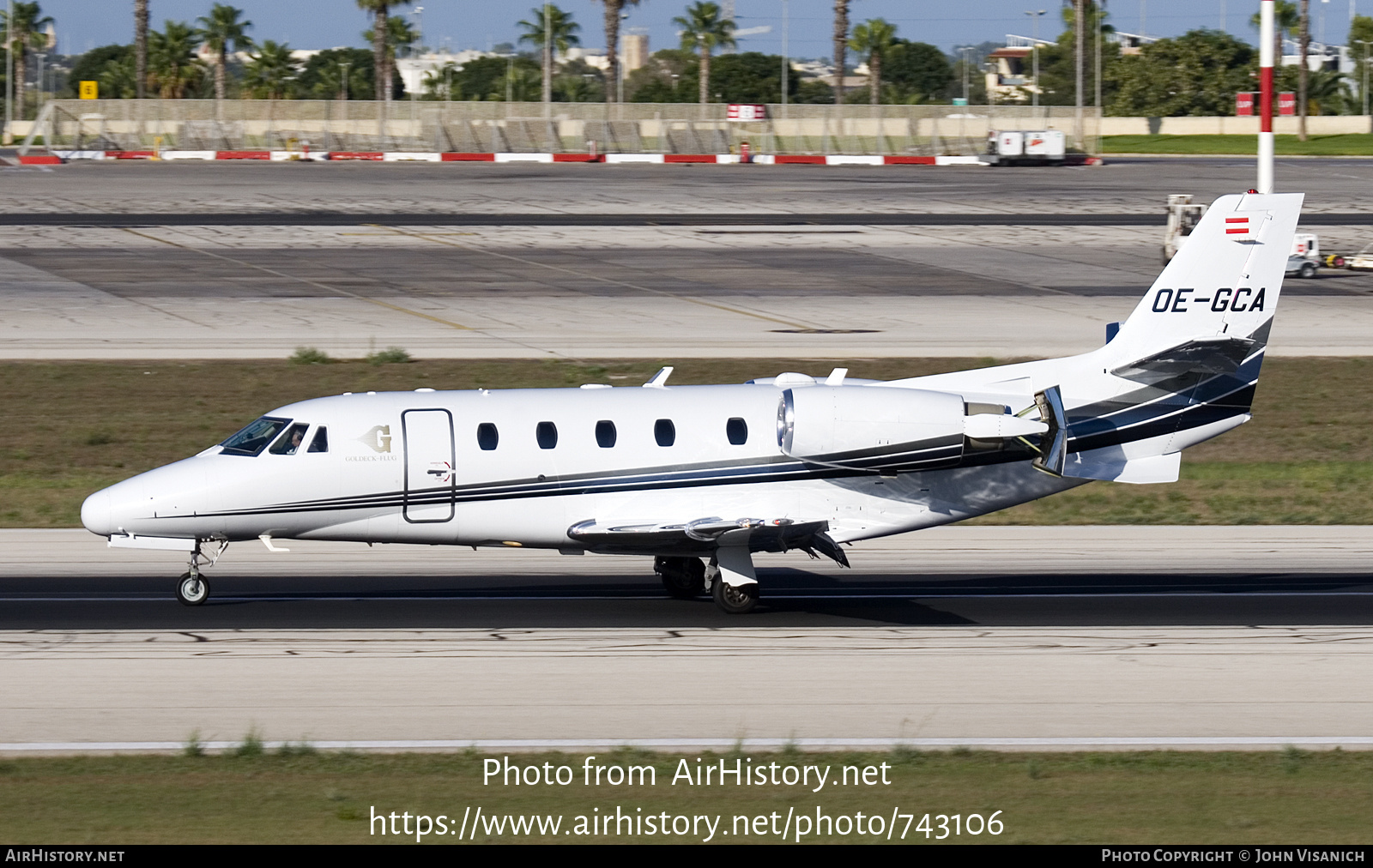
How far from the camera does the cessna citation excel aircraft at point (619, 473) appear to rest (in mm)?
20422

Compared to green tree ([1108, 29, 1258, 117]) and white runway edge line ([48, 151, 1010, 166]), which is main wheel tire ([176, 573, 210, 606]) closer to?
white runway edge line ([48, 151, 1010, 166])

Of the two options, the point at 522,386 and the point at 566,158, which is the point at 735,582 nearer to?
the point at 522,386

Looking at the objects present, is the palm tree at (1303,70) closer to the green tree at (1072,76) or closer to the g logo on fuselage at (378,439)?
the green tree at (1072,76)

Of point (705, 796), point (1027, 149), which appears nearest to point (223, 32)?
point (1027, 149)

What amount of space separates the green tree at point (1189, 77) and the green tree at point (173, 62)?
9352 centimetres

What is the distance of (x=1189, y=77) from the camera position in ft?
527

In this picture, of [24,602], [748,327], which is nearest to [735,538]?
[24,602]

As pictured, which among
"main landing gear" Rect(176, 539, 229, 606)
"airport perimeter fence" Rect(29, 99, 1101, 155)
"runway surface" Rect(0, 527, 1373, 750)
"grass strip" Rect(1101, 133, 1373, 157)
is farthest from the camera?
"grass strip" Rect(1101, 133, 1373, 157)

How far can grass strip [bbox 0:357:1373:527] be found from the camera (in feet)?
97.3

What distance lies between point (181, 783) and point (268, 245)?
49260 mm

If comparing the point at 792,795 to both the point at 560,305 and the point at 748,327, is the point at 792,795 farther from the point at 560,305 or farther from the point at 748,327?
the point at 560,305

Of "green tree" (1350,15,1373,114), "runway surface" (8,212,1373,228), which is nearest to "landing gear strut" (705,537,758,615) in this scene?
"runway surface" (8,212,1373,228)

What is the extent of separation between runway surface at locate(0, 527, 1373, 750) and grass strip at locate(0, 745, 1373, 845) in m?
0.93

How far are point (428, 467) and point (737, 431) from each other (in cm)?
398
